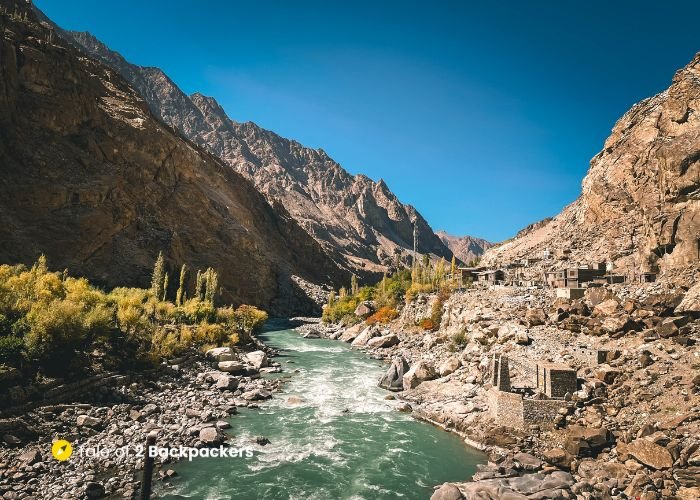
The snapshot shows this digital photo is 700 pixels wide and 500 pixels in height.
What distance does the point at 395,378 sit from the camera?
2805 centimetres

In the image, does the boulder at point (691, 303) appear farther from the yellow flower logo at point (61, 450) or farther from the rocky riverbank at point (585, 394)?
the yellow flower logo at point (61, 450)

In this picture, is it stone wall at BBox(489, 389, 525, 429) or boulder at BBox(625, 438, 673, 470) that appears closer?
boulder at BBox(625, 438, 673, 470)

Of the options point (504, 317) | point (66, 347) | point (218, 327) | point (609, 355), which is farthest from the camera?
point (218, 327)

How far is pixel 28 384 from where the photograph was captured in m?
18.0

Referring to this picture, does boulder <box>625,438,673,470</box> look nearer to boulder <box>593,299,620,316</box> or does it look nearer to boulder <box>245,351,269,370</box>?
boulder <box>593,299,620,316</box>

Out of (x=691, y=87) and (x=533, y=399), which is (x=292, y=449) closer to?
(x=533, y=399)

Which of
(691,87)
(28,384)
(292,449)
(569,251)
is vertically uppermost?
(691,87)

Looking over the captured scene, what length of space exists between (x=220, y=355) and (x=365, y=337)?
2248 cm

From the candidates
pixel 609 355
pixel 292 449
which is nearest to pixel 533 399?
pixel 609 355

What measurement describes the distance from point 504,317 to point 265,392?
18171 millimetres

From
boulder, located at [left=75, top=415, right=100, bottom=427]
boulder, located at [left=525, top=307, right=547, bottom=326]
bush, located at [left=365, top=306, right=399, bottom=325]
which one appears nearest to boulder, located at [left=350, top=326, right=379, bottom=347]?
bush, located at [left=365, top=306, right=399, bottom=325]

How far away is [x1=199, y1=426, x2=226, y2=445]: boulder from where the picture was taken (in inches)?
680

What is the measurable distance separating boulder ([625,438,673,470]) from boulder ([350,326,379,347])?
36100 millimetres

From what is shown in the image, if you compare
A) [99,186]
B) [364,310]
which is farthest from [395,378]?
[99,186]
